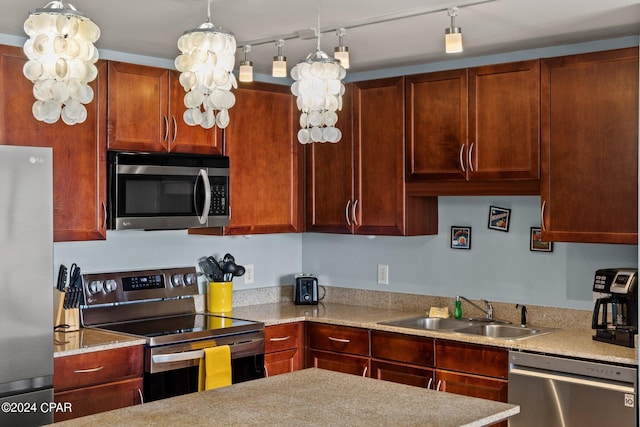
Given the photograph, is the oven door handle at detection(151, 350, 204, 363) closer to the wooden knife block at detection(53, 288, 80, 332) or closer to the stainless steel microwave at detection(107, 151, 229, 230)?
the wooden knife block at detection(53, 288, 80, 332)

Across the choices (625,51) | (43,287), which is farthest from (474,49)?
(43,287)

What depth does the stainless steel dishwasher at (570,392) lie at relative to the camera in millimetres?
3400

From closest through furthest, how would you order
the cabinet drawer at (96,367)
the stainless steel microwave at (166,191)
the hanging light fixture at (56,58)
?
1. the hanging light fixture at (56,58)
2. the cabinet drawer at (96,367)
3. the stainless steel microwave at (166,191)

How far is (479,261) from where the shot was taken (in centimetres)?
455

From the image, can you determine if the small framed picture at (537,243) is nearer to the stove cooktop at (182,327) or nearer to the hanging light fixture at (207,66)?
the stove cooktop at (182,327)

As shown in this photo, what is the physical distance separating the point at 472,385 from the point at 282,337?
3.76 ft

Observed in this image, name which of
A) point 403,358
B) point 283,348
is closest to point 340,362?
point 283,348

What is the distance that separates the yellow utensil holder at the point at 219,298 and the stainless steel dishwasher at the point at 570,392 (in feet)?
5.80

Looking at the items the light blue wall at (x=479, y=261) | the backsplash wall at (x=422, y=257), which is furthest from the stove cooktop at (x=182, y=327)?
the light blue wall at (x=479, y=261)

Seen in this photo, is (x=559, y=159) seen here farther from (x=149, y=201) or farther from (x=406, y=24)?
(x=149, y=201)

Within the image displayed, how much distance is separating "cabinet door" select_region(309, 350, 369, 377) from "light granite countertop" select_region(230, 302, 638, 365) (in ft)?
0.61

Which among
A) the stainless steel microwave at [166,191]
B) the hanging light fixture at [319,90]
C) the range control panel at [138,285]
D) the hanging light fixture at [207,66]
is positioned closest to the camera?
the hanging light fixture at [207,66]

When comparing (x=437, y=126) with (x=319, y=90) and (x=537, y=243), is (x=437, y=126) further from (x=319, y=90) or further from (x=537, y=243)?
(x=319, y=90)

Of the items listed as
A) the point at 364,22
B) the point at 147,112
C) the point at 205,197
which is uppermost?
the point at 364,22
